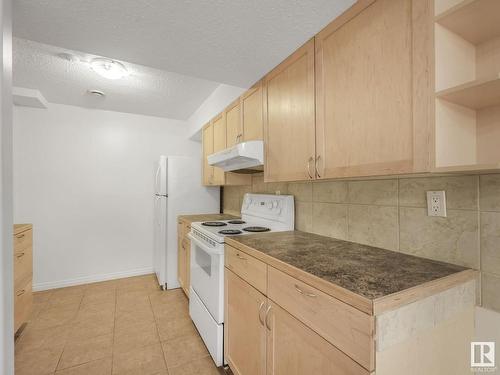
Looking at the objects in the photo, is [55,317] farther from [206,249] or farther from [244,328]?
[244,328]

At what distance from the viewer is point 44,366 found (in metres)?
1.70

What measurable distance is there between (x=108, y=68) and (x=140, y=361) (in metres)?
2.42

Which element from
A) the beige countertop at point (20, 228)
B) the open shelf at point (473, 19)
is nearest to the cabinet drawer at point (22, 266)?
the beige countertop at point (20, 228)

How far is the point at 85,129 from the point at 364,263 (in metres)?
3.62

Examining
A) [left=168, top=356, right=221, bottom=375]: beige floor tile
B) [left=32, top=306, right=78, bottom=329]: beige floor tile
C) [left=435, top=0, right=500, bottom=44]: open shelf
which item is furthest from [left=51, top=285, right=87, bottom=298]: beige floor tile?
[left=435, top=0, right=500, bottom=44]: open shelf

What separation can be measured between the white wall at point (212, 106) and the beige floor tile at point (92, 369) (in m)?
2.35

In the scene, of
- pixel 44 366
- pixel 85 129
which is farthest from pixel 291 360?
pixel 85 129

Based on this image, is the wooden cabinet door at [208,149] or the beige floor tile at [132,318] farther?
the wooden cabinet door at [208,149]

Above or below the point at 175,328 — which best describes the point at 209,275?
above

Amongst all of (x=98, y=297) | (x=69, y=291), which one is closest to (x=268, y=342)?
(x=98, y=297)

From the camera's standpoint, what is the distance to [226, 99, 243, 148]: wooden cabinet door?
84.0 inches

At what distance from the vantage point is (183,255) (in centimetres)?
276

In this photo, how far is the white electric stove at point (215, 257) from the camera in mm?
1620

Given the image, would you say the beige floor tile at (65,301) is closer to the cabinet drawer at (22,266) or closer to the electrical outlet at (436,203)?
the cabinet drawer at (22,266)
